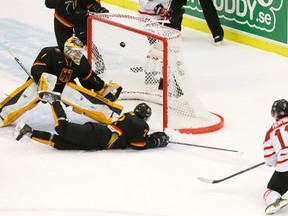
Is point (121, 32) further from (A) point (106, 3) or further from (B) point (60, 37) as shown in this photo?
(A) point (106, 3)

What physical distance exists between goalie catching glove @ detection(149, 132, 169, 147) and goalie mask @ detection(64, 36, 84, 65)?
34.4 inches

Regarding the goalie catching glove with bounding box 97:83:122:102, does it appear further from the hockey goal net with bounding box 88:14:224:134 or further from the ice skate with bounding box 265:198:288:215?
the ice skate with bounding box 265:198:288:215

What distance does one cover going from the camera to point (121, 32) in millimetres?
9086

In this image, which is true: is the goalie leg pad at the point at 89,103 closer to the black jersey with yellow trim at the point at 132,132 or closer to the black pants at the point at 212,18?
the black jersey with yellow trim at the point at 132,132

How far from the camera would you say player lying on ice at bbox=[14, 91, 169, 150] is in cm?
781

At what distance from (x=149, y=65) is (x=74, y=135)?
5.45ft

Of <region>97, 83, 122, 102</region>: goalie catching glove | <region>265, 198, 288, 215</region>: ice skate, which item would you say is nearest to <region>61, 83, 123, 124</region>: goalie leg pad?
<region>97, 83, 122, 102</region>: goalie catching glove

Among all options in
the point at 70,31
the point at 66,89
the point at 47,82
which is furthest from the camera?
the point at 70,31

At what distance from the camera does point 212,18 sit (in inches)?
440

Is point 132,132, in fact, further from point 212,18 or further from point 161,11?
point 212,18

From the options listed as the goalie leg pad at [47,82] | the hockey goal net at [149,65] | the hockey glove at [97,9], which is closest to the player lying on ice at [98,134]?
the goalie leg pad at [47,82]

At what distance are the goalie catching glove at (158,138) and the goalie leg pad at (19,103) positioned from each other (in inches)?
40.7

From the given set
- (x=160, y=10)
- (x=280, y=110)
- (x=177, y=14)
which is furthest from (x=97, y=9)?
(x=280, y=110)

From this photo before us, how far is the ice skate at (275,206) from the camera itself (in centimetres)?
668
